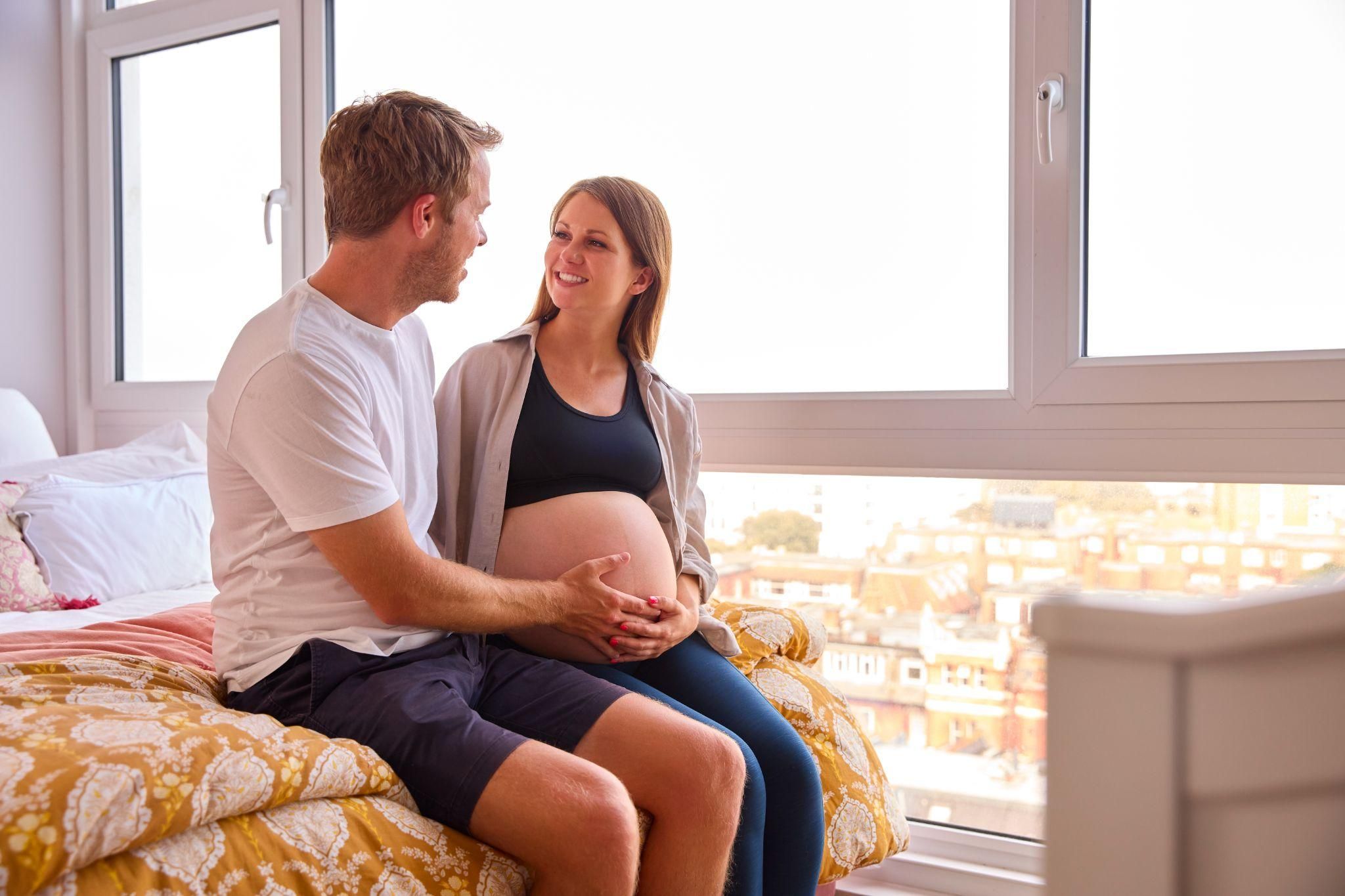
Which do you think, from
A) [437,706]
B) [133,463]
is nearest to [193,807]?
[437,706]

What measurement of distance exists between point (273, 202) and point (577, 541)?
5.16ft

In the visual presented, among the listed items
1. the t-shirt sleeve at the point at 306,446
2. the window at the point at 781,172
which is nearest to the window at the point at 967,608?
the window at the point at 781,172

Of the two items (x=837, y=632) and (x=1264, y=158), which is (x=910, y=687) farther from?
(x=1264, y=158)

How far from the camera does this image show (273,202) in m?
2.64

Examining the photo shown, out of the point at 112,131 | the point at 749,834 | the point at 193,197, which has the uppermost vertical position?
the point at 112,131

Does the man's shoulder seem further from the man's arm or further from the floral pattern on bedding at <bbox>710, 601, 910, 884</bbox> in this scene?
the floral pattern on bedding at <bbox>710, 601, 910, 884</bbox>

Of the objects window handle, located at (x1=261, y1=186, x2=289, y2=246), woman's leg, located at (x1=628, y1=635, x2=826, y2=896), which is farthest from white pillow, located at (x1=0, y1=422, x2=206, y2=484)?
woman's leg, located at (x1=628, y1=635, x2=826, y2=896)

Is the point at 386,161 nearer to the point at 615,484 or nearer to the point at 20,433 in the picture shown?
the point at 615,484

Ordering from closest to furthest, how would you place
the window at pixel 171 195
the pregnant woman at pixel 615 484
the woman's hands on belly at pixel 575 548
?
1. the pregnant woman at pixel 615 484
2. the woman's hands on belly at pixel 575 548
3. the window at pixel 171 195

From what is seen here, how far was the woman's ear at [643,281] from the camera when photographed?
72.3 inches

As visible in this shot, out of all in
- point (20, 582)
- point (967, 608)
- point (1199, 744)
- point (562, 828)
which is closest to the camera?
point (1199, 744)

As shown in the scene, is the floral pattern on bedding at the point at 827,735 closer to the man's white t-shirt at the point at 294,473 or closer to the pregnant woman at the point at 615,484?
the pregnant woman at the point at 615,484

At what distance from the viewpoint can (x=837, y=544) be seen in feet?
7.22

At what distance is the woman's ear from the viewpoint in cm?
184
